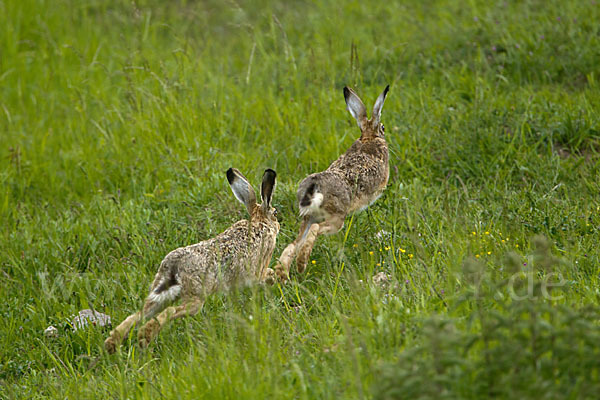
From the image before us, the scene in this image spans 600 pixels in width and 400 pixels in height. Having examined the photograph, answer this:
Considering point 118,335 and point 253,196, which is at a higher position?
point 253,196

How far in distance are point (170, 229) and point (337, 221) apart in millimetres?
1601

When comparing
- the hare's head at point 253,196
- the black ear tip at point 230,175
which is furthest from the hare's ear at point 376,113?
the black ear tip at point 230,175

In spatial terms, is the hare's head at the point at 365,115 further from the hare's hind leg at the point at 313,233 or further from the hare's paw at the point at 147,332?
the hare's paw at the point at 147,332

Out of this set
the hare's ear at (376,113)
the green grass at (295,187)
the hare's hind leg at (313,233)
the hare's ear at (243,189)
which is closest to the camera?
the green grass at (295,187)

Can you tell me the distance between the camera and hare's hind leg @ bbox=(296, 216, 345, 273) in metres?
5.73

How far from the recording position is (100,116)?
30.9ft

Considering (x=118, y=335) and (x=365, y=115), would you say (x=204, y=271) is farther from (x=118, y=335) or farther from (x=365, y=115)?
(x=365, y=115)

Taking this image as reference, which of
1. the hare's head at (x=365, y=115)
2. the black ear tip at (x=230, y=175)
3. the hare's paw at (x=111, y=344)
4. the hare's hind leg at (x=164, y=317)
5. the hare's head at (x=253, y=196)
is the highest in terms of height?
the hare's head at (x=365, y=115)

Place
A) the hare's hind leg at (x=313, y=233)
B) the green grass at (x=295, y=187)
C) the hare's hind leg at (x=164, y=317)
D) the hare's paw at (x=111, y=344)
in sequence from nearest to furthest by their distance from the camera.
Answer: the green grass at (x=295, y=187), the hare's paw at (x=111, y=344), the hare's hind leg at (x=164, y=317), the hare's hind leg at (x=313, y=233)

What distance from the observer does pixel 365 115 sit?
7.11m

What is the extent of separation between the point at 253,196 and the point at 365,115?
1694 millimetres

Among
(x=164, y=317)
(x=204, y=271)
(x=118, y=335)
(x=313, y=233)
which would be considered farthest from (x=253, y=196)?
(x=118, y=335)

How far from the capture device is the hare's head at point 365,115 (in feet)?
23.1

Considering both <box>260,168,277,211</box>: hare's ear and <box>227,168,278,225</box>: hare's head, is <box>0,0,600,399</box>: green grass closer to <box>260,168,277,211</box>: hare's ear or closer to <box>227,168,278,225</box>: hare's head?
<box>227,168,278,225</box>: hare's head
